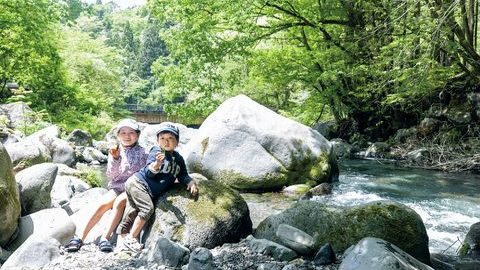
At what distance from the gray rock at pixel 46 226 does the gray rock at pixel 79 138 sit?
1229 cm

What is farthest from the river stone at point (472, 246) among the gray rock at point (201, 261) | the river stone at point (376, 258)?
the gray rock at point (201, 261)

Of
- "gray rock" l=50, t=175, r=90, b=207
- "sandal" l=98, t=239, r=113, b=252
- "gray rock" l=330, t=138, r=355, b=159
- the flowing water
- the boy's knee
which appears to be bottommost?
"gray rock" l=330, t=138, r=355, b=159

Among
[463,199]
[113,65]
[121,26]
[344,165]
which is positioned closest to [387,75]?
[344,165]

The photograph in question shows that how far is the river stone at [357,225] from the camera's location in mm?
4402

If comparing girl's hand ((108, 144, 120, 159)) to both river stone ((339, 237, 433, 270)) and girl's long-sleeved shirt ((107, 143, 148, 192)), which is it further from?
river stone ((339, 237, 433, 270))

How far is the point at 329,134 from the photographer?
68.5 ft

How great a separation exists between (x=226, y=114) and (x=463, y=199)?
4907 millimetres

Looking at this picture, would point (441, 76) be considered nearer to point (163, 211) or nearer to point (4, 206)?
point (163, 211)

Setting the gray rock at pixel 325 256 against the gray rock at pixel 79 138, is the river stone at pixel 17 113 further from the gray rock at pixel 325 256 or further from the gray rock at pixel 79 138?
the gray rock at pixel 325 256

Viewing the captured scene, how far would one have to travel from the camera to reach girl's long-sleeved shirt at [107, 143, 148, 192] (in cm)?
495

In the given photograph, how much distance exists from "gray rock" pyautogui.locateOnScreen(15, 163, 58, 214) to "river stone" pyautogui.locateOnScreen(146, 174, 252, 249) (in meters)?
1.61

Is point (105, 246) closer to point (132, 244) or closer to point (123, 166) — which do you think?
point (132, 244)

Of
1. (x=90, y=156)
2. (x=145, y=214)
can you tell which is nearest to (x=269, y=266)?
(x=145, y=214)

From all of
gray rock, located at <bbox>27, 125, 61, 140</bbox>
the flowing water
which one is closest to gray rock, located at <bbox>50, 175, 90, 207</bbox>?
the flowing water
